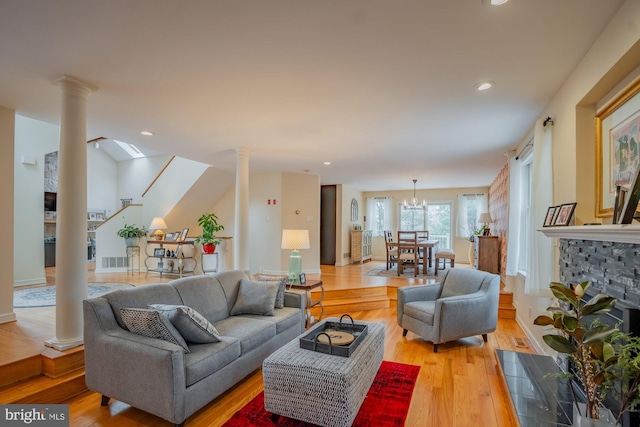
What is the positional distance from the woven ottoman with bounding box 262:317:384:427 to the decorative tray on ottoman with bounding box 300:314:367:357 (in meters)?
0.05

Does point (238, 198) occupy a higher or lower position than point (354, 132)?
lower

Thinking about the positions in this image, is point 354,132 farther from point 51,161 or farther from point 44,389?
point 51,161

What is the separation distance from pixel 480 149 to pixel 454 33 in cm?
326

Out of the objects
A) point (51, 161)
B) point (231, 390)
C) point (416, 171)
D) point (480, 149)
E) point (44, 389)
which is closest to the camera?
point (44, 389)

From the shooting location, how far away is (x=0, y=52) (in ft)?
6.98

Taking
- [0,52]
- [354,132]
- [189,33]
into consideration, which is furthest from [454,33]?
[0,52]

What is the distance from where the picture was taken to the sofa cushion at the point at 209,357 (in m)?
2.09

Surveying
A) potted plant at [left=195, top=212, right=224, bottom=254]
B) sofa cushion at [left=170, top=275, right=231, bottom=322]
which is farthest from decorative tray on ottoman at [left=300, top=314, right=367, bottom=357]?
potted plant at [left=195, top=212, right=224, bottom=254]

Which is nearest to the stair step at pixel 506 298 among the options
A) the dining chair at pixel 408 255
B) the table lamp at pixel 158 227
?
the dining chair at pixel 408 255

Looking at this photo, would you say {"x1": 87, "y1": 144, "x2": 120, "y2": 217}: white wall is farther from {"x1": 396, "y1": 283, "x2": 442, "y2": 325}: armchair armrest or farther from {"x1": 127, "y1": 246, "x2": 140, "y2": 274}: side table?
{"x1": 396, "y1": 283, "x2": 442, "y2": 325}: armchair armrest

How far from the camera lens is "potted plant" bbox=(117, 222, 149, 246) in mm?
6773

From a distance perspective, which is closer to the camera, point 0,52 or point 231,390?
point 0,52

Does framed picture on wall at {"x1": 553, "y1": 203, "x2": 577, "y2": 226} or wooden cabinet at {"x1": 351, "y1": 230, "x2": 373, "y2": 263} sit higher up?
framed picture on wall at {"x1": 553, "y1": 203, "x2": 577, "y2": 226}

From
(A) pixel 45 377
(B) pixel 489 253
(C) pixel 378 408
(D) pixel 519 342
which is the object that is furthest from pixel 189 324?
(B) pixel 489 253
